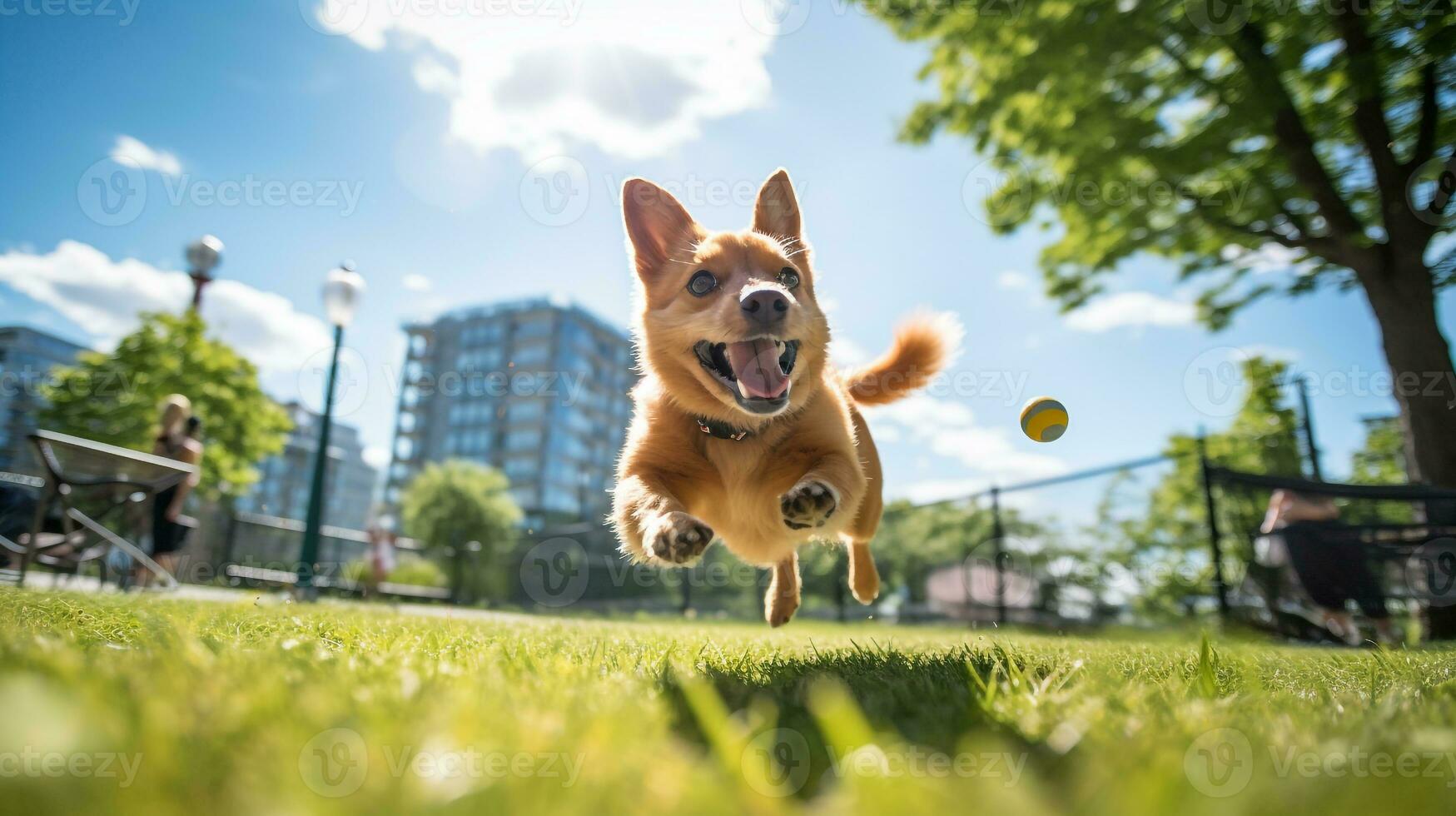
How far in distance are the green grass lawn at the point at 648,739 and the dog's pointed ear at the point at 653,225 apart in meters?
2.48

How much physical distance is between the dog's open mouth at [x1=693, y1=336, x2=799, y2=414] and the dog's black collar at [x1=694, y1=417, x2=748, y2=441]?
0.28m

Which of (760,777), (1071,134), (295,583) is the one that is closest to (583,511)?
(295,583)

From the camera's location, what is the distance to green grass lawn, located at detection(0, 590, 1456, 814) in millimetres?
775

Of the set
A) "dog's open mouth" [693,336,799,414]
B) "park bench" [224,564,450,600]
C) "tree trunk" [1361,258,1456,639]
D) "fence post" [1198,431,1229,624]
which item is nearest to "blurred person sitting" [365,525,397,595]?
"park bench" [224,564,450,600]

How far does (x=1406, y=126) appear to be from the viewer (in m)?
8.80

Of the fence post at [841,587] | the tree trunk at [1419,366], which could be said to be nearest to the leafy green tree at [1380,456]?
the tree trunk at [1419,366]

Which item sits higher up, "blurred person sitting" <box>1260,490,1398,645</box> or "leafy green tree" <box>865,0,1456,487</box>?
"leafy green tree" <box>865,0,1456,487</box>

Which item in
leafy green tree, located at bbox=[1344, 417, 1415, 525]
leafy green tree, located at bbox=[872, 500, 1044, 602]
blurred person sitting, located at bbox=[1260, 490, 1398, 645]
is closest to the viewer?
blurred person sitting, located at bbox=[1260, 490, 1398, 645]

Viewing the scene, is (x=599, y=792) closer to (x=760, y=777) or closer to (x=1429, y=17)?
(x=760, y=777)

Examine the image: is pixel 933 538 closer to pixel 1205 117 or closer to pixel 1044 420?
pixel 1205 117

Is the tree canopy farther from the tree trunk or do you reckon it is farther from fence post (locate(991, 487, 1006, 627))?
fence post (locate(991, 487, 1006, 627))

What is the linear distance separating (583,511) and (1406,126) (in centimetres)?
6733

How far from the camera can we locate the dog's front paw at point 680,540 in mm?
2451

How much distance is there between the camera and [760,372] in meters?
3.28
